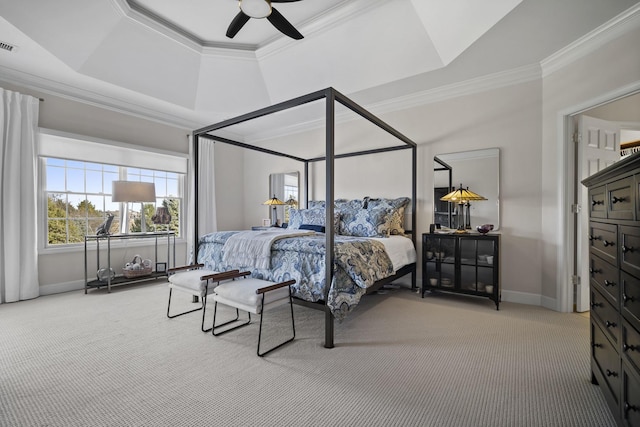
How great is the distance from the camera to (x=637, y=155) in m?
1.03

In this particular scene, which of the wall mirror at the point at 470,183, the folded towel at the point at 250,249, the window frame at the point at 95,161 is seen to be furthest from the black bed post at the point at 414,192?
the window frame at the point at 95,161

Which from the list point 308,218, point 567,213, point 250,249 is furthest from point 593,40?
point 250,249

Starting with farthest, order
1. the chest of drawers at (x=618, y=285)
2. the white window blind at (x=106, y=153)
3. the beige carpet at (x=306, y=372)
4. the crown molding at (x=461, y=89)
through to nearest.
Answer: the white window blind at (x=106, y=153) → the crown molding at (x=461, y=89) → the beige carpet at (x=306, y=372) → the chest of drawers at (x=618, y=285)

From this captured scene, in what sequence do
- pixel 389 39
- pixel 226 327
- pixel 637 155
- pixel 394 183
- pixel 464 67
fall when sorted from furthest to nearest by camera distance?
pixel 394 183
pixel 464 67
pixel 389 39
pixel 226 327
pixel 637 155

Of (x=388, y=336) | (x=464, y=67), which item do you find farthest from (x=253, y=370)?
(x=464, y=67)

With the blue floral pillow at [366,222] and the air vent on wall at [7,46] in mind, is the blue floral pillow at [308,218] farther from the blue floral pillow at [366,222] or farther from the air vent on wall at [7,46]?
the air vent on wall at [7,46]

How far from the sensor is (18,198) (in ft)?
11.4

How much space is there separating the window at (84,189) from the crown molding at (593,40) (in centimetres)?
548

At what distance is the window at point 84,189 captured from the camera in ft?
12.9

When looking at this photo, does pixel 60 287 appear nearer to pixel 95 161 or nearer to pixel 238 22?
pixel 95 161

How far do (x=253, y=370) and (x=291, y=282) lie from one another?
699 millimetres

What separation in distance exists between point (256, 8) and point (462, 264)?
3254mm

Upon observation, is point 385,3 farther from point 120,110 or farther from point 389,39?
point 120,110

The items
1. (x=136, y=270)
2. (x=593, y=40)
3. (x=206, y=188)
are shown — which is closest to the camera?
(x=593, y=40)
